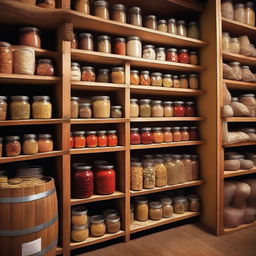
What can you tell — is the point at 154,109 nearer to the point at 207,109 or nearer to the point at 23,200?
the point at 207,109

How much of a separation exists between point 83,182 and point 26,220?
0.54 meters

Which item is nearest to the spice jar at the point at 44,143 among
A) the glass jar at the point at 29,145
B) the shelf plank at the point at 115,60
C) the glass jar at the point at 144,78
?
the glass jar at the point at 29,145

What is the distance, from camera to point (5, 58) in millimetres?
1485

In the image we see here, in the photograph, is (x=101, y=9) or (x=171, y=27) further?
(x=171, y=27)

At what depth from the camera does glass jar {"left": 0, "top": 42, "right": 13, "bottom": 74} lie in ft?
4.85

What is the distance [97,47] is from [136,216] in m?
1.43

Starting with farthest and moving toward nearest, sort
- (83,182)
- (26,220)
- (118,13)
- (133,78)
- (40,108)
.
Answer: (133,78), (118,13), (83,182), (40,108), (26,220)

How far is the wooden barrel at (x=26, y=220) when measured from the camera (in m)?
1.25

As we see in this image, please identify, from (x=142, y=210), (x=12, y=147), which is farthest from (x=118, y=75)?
(x=142, y=210)

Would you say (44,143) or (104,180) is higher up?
(44,143)

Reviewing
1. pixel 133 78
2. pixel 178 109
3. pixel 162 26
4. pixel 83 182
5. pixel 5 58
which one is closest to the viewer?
pixel 5 58

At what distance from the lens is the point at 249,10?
92.6 inches

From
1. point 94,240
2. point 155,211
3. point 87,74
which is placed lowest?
point 94,240

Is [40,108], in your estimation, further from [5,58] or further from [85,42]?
[85,42]
